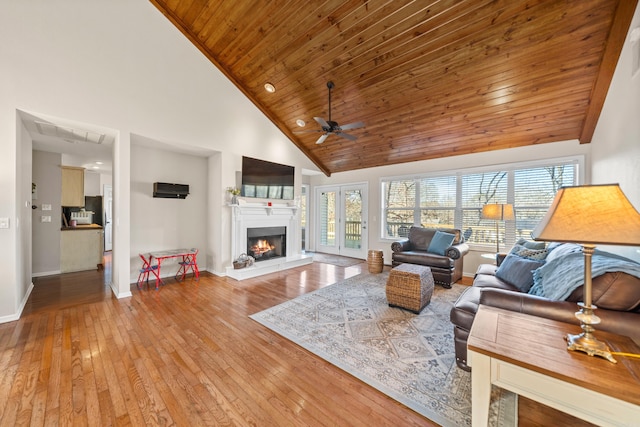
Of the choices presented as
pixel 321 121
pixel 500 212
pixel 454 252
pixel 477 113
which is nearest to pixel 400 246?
pixel 454 252

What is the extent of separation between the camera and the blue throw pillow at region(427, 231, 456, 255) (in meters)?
4.45

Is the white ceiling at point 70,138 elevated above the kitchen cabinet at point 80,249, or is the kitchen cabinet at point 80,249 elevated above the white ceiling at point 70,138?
the white ceiling at point 70,138

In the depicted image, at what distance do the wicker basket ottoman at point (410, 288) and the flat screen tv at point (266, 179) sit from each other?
318cm

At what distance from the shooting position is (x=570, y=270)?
1753 millimetres

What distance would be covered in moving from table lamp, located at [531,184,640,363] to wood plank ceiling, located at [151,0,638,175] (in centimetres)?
263

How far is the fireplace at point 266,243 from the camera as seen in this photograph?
16.8ft

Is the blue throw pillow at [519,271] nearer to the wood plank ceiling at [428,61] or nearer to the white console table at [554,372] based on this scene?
the white console table at [554,372]

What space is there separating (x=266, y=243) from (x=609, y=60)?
5760 millimetres

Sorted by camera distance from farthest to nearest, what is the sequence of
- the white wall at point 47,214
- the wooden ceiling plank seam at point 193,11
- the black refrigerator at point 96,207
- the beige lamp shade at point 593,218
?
1. the black refrigerator at point 96,207
2. the white wall at point 47,214
3. the wooden ceiling plank seam at point 193,11
4. the beige lamp shade at point 593,218

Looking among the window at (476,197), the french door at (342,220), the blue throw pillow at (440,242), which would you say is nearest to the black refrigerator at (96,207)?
the french door at (342,220)

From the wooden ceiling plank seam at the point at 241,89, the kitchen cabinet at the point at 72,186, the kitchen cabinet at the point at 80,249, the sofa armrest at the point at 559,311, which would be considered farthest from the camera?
the kitchen cabinet at the point at 72,186

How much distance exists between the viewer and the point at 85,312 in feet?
9.90

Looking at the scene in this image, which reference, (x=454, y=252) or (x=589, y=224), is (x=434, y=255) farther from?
(x=589, y=224)

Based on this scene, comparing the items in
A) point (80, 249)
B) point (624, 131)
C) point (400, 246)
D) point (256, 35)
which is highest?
point (256, 35)
